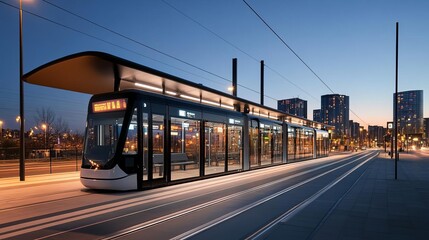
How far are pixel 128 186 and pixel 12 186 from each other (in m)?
5.56

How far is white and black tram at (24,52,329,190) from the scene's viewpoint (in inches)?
445

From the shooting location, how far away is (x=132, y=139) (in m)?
11.4

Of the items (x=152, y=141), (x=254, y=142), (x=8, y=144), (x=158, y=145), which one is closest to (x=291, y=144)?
(x=254, y=142)

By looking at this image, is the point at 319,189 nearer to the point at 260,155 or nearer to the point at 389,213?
the point at 389,213

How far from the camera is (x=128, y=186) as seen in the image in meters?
11.3

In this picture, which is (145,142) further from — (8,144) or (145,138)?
(8,144)

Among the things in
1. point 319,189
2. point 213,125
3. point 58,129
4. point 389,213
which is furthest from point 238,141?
point 58,129

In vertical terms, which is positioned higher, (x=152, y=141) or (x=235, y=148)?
(x=152, y=141)

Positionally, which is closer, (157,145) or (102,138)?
(102,138)

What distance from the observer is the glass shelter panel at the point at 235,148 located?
1784cm

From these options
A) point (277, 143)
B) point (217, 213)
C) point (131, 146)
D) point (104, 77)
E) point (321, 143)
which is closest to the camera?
point (217, 213)

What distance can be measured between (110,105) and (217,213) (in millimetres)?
5701

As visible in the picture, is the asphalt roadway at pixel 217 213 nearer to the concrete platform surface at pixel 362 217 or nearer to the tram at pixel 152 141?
the concrete platform surface at pixel 362 217

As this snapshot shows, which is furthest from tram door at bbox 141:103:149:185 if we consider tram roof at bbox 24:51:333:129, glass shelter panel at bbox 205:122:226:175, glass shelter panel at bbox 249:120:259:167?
glass shelter panel at bbox 249:120:259:167
